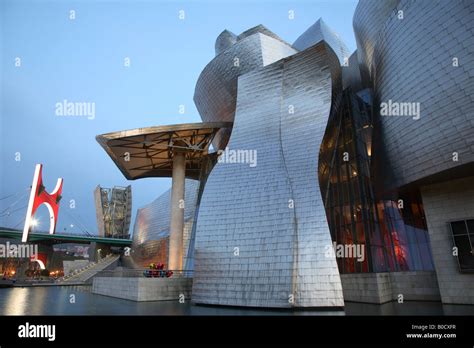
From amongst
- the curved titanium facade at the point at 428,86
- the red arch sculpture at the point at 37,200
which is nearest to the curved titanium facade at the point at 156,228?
the red arch sculpture at the point at 37,200

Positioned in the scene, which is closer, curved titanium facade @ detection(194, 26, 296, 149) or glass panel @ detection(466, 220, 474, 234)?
glass panel @ detection(466, 220, 474, 234)

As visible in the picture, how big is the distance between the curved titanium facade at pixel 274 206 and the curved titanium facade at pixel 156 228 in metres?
13.2

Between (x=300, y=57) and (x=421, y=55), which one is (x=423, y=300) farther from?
(x=300, y=57)

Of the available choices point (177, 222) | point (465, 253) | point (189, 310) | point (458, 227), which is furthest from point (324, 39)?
point (189, 310)

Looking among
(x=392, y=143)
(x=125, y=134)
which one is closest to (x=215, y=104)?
(x=125, y=134)

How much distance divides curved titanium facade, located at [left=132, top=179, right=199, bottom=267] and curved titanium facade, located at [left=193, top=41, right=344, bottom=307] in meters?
13.2

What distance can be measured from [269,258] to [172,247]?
30.3ft

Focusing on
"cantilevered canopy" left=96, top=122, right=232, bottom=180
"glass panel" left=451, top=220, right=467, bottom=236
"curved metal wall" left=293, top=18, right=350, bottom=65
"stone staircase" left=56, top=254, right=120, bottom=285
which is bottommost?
"stone staircase" left=56, top=254, right=120, bottom=285

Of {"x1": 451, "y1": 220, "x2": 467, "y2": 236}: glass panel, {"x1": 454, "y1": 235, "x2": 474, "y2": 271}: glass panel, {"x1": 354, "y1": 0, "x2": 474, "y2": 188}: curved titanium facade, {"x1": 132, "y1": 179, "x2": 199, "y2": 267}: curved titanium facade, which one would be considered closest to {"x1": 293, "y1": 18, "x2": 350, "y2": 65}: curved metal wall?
{"x1": 354, "y1": 0, "x2": 474, "y2": 188}: curved titanium facade

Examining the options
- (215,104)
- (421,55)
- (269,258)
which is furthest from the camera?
(215,104)

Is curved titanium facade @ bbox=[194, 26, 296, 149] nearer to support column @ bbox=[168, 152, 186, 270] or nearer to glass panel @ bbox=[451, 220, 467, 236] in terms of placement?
support column @ bbox=[168, 152, 186, 270]

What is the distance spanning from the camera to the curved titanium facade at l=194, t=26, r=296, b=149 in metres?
21.6

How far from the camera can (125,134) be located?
20094 mm

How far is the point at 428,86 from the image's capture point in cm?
1376
